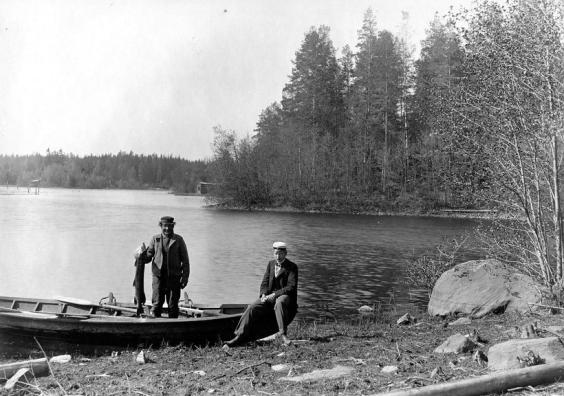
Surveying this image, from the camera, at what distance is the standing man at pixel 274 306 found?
406 inches

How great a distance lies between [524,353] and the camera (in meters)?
6.91

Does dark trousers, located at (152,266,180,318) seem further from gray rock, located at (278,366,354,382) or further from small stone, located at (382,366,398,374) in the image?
small stone, located at (382,366,398,374)

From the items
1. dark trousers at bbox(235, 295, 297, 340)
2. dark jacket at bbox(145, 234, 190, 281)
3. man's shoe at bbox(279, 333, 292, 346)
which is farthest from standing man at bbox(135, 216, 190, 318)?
man's shoe at bbox(279, 333, 292, 346)

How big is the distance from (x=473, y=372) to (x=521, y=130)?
23.5 feet

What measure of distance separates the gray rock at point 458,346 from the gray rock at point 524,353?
1.34 metres

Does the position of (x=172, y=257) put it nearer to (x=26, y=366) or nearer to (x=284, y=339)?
(x=284, y=339)

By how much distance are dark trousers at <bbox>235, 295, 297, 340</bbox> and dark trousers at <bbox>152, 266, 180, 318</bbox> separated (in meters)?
2.10

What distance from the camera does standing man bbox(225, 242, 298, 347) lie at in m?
10.3

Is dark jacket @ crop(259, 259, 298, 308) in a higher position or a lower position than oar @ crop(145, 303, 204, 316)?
higher

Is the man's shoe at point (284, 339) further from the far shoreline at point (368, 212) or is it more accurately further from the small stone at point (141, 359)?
the far shoreline at point (368, 212)

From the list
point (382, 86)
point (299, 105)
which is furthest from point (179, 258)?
point (299, 105)

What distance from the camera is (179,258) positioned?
11844 mm

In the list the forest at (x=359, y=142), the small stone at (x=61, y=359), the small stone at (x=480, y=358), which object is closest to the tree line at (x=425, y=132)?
the forest at (x=359, y=142)

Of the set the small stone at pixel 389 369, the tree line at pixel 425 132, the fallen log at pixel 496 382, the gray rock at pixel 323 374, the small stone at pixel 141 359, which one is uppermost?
the tree line at pixel 425 132
